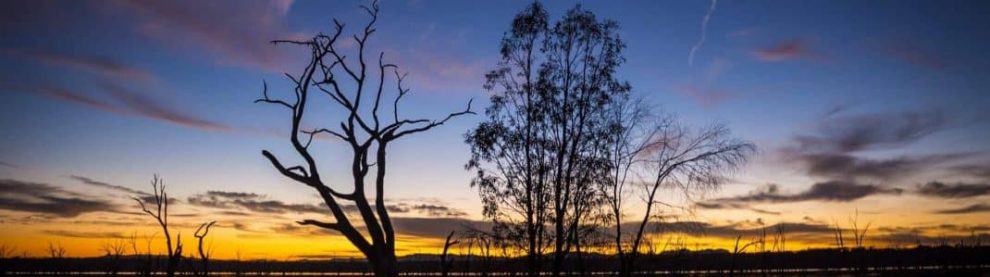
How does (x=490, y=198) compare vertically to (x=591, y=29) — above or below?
below

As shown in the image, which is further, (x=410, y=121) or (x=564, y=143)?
(x=564, y=143)

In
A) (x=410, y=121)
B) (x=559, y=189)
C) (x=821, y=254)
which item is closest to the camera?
(x=410, y=121)

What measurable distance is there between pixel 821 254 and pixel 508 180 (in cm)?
8022

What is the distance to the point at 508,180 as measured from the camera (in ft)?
82.5

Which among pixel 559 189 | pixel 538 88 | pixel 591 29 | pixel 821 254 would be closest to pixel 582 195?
pixel 559 189

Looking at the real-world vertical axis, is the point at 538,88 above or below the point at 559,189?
above

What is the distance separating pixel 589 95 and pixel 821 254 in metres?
78.8

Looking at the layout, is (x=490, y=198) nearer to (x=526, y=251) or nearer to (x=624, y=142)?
(x=526, y=251)

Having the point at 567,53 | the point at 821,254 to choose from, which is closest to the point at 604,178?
the point at 567,53

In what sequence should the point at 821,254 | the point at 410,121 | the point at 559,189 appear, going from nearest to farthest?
the point at 410,121 < the point at 559,189 < the point at 821,254

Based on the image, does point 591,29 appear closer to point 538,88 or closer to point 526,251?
point 538,88

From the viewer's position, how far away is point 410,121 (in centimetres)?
789

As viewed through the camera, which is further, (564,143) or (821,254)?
(821,254)

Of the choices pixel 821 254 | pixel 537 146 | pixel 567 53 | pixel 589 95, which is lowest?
pixel 821 254
